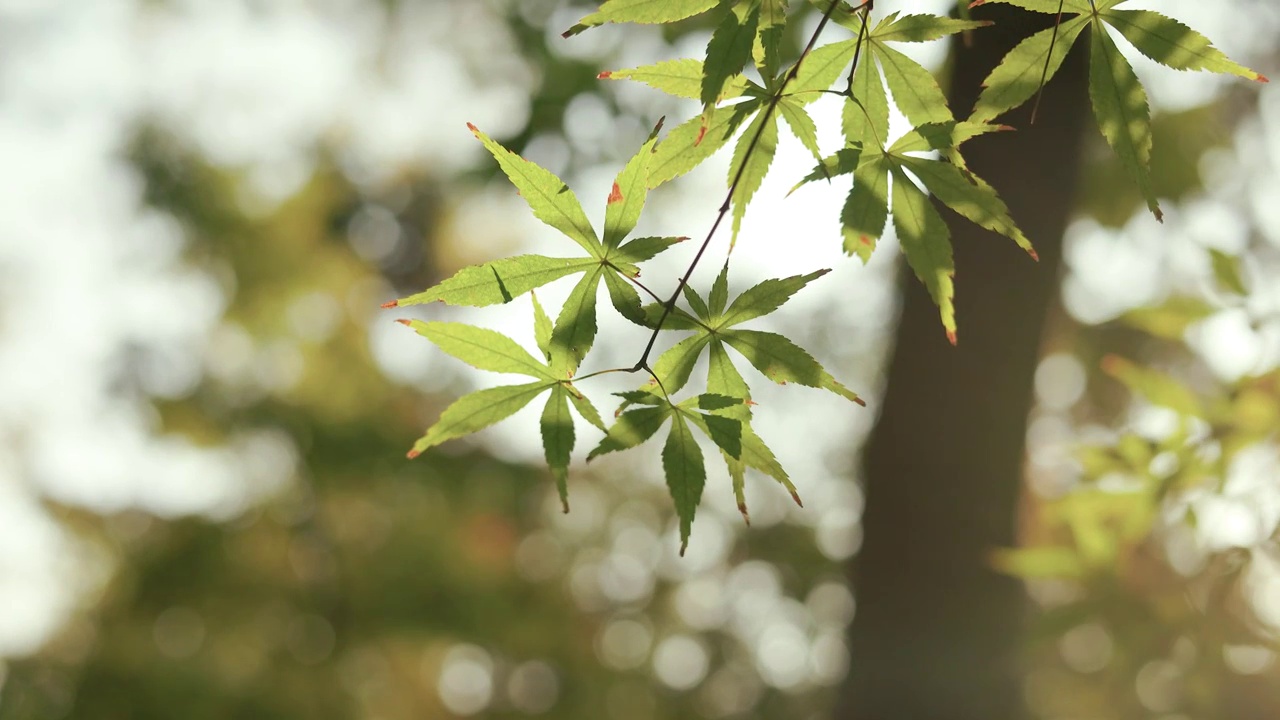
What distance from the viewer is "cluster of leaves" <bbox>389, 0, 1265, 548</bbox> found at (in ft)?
2.06

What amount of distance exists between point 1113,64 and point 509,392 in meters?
0.55

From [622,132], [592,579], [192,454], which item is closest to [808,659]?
[592,579]

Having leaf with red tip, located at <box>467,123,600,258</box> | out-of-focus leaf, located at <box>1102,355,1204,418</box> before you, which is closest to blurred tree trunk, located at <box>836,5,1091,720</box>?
→ out-of-focus leaf, located at <box>1102,355,1204,418</box>

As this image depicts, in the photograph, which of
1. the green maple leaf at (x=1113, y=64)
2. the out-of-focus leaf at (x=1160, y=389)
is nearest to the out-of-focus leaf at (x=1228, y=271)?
the out-of-focus leaf at (x=1160, y=389)

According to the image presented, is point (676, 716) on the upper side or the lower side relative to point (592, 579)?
lower

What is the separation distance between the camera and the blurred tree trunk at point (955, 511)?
216 centimetres

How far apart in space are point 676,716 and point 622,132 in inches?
333

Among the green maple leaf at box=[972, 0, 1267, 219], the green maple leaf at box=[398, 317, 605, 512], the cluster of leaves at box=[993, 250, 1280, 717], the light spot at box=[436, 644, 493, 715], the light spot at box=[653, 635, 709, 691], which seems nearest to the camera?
the green maple leaf at box=[972, 0, 1267, 219]

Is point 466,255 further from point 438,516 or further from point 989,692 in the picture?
point 989,692

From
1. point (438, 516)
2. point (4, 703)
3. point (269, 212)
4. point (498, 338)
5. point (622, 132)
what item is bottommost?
point (4, 703)

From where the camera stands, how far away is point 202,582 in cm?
560

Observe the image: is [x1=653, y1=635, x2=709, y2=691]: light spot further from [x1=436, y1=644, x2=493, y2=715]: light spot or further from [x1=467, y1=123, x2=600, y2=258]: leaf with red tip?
[x1=467, y1=123, x2=600, y2=258]: leaf with red tip

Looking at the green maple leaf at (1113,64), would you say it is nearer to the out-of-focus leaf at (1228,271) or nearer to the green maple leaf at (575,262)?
the green maple leaf at (575,262)

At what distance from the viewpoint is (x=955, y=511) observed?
226 cm
